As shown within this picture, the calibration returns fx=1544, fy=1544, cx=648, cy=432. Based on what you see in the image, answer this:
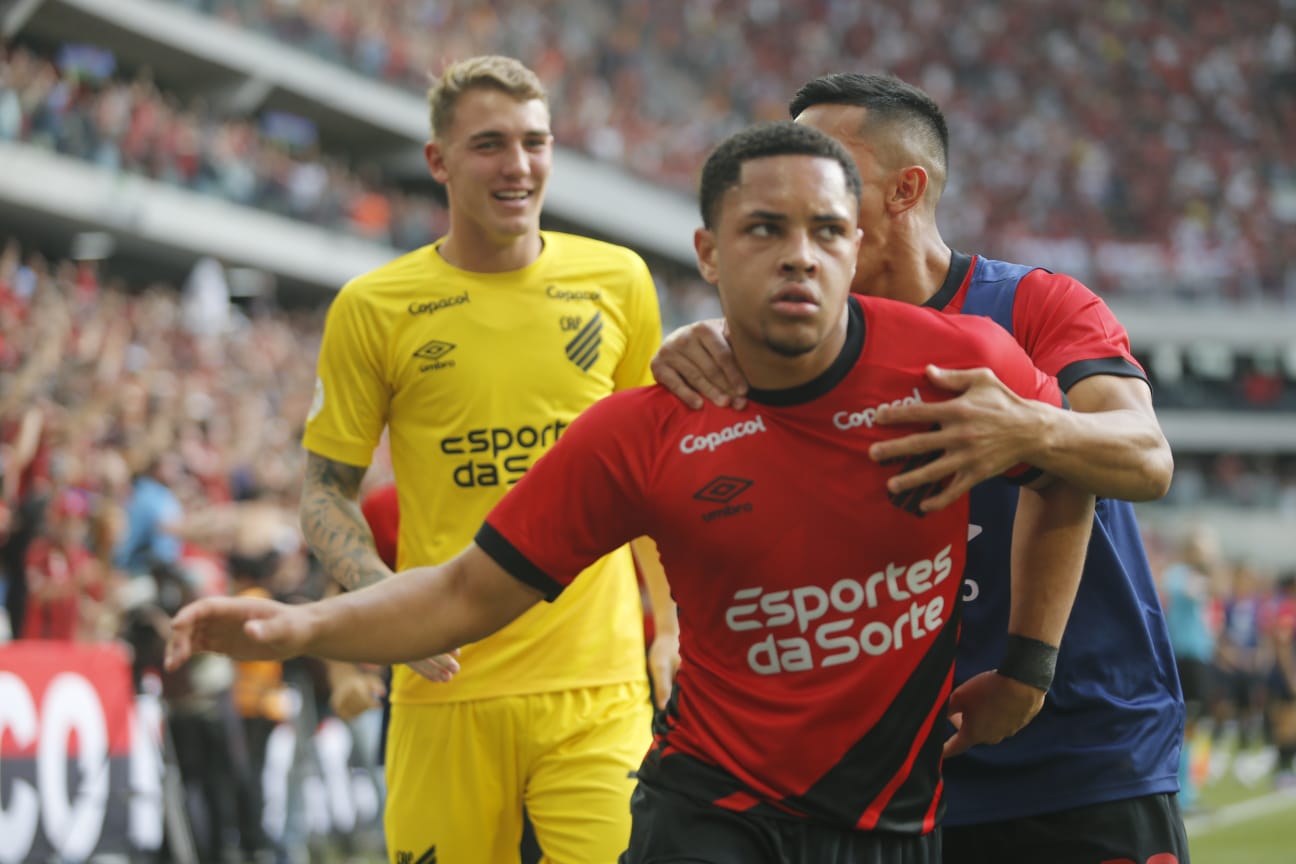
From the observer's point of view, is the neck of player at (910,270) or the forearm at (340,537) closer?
the neck of player at (910,270)

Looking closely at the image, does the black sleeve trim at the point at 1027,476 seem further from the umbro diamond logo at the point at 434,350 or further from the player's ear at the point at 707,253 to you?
the umbro diamond logo at the point at 434,350

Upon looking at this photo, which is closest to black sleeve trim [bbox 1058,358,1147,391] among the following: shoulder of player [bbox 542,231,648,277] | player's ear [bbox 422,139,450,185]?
shoulder of player [bbox 542,231,648,277]

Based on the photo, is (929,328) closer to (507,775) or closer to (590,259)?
(590,259)

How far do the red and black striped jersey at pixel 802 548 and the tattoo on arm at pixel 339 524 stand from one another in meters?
1.33

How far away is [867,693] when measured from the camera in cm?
302

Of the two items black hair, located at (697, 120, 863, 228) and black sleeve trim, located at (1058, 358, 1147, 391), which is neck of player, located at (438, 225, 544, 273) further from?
black sleeve trim, located at (1058, 358, 1147, 391)

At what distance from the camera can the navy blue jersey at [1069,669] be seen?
3396mm

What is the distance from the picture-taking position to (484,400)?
438 cm

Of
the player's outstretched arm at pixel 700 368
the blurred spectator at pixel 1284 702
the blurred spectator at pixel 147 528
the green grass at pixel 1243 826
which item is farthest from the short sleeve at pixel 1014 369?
the blurred spectator at pixel 1284 702

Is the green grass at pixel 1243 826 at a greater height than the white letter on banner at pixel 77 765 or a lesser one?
lesser

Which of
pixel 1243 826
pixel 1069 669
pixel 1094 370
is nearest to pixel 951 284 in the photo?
pixel 1094 370

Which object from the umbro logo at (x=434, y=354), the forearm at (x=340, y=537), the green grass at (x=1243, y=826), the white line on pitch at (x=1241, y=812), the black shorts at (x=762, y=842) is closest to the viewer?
the black shorts at (x=762, y=842)

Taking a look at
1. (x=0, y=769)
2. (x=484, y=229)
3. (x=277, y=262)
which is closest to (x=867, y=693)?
(x=484, y=229)

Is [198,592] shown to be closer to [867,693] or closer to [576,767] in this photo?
[576,767]
